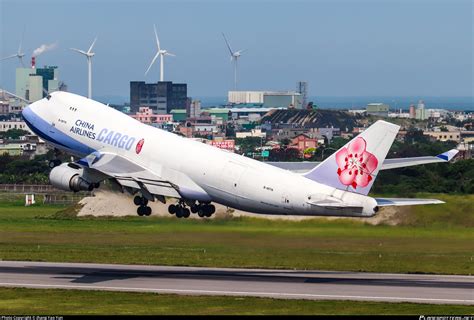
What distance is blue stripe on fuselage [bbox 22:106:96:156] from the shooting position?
88.1 m

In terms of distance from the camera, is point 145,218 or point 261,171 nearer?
point 261,171

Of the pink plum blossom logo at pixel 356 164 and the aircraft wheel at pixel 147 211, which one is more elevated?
the pink plum blossom logo at pixel 356 164

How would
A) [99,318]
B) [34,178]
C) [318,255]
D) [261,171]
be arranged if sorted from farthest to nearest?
1. [34,178]
2. [318,255]
3. [261,171]
4. [99,318]

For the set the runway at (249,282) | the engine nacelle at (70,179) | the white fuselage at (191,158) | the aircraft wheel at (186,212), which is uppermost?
the white fuselage at (191,158)

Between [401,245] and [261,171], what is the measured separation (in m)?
14.6

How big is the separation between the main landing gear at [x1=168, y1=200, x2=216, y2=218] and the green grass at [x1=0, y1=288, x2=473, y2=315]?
15.1m

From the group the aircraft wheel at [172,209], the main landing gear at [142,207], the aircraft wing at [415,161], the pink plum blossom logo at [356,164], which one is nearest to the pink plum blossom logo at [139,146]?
the main landing gear at [142,207]

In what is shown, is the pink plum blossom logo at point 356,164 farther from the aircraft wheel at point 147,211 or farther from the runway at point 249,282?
the aircraft wheel at point 147,211

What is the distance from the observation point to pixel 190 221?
92188 millimetres

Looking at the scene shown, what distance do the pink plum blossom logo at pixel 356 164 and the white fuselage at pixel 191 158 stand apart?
86 centimetres

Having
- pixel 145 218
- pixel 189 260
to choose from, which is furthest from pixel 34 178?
pixel 189 260

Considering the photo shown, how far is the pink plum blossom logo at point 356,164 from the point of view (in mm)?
72625

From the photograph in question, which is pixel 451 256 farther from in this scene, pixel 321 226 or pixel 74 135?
pixel 74 135

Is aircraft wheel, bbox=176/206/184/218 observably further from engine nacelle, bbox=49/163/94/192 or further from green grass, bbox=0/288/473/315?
green grass, bbox=0/288/473/315
